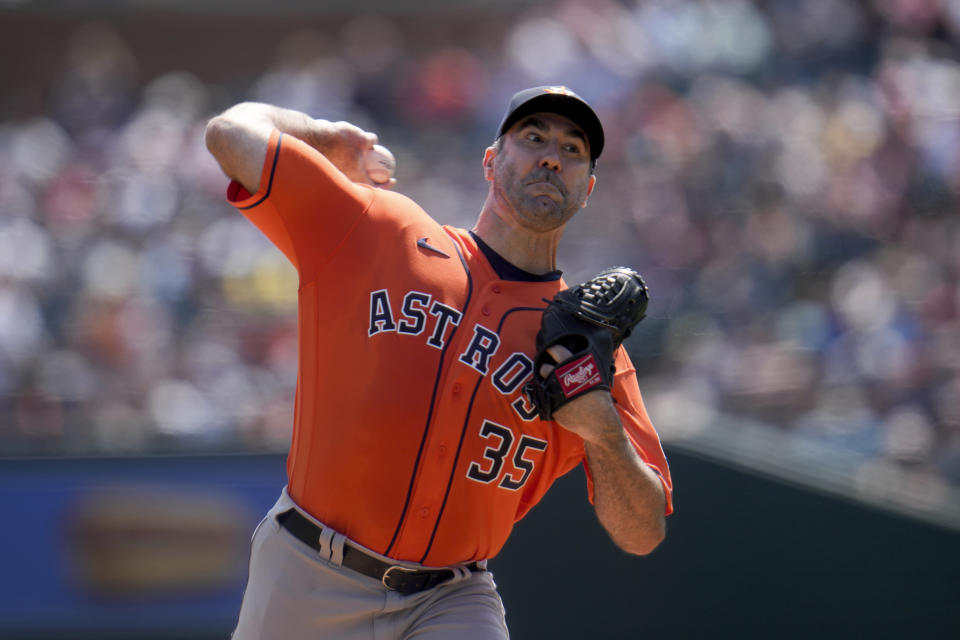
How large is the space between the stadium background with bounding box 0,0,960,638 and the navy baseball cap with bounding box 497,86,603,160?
304cm

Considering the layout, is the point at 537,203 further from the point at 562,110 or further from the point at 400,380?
the point at 400,380

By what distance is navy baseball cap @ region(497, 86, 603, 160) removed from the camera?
3.04m

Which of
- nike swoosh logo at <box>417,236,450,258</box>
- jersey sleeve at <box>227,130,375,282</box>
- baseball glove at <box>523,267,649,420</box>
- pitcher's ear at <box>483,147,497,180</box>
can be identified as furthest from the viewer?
pitcher's ear at <box>483,147,497,180</box>

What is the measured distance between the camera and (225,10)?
42.0 feet

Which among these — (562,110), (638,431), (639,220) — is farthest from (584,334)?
(639,220)

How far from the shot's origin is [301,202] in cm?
283

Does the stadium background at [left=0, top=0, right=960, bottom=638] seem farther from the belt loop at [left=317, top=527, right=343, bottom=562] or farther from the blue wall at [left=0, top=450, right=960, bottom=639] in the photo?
the belt loop at [left=317, top=527, right=343, bottom=562]

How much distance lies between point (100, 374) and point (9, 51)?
24.8 ft

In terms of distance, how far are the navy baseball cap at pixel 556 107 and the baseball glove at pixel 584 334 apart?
481 millimetres

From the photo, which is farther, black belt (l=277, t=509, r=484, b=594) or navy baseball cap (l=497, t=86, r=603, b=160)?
navy baseball cap (l=497, t=86, r=603, b=160)

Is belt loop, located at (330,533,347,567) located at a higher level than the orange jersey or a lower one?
lower

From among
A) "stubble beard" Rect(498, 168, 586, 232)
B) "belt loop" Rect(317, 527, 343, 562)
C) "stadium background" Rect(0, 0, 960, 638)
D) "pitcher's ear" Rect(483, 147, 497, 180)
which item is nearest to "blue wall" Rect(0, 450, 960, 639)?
"stadium background" Rect(0, 0, 960, 638)

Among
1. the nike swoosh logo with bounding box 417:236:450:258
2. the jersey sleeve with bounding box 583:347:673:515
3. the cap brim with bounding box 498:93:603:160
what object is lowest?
the jersey sleeve with bounding box 583:347:673:515

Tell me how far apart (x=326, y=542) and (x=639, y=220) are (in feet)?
16.8
